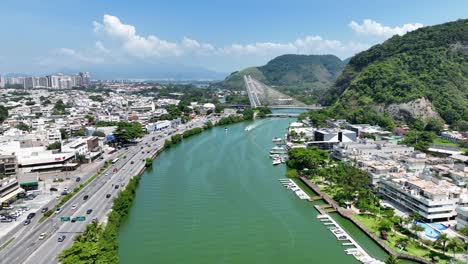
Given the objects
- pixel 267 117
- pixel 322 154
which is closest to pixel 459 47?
pixel 267 117

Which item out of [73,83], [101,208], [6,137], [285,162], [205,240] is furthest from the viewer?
[73,83]

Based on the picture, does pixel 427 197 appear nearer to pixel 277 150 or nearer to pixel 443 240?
pixel 443 240

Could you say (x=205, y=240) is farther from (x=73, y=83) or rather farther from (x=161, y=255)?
(x=73, y=83)

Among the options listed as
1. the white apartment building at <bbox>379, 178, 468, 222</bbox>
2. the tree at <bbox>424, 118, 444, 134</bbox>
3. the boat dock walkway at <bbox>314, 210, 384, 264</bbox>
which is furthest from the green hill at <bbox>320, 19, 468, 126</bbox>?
the boat dock walkway at <bbox>314, 210, 384, 264</bbox>

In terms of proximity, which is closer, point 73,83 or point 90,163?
point 90,163

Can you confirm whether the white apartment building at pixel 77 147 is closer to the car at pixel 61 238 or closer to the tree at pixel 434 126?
the car at pixel 61 238

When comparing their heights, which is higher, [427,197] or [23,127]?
[23,127]

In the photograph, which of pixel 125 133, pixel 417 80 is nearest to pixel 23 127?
pixel 125 133
